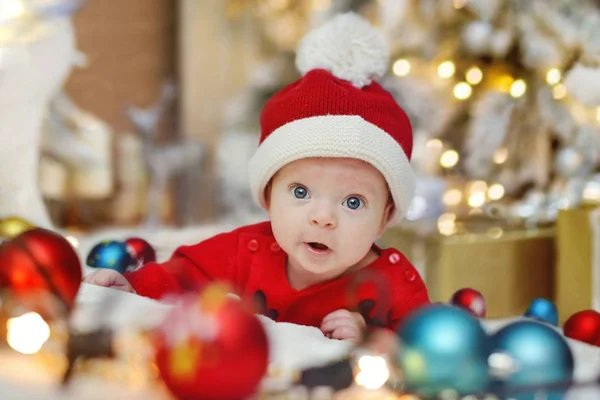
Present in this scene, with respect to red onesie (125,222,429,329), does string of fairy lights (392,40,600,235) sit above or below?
above

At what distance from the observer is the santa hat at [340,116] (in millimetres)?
845

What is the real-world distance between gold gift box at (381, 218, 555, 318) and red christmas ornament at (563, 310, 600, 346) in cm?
66

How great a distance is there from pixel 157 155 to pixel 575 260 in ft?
4.83

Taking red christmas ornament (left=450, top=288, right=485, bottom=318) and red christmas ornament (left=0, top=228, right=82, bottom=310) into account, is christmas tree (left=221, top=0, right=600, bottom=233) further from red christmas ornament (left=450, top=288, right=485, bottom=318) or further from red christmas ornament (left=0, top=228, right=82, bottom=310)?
red christmas ornament (left=0, top=228, right=82, bottom=310)

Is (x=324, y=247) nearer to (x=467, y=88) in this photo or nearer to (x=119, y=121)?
(x=467, y=88)

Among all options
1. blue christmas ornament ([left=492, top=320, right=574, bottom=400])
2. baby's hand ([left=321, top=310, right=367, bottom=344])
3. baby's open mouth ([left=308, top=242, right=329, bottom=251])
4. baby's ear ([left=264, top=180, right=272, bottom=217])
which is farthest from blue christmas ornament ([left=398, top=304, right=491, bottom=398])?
baby's ear ([left=264, top=180, right=272, bottom=217])

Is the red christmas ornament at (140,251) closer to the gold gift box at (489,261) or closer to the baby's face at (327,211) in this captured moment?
the baby's face at (327,211)

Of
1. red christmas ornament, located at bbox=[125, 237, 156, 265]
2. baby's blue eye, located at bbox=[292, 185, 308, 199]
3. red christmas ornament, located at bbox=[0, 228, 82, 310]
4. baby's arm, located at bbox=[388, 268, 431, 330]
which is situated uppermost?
red christmas ornament, located at bbox=[125, 237, 156, 265]

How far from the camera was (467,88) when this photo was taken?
1893 millimetres

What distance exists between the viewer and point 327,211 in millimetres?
812

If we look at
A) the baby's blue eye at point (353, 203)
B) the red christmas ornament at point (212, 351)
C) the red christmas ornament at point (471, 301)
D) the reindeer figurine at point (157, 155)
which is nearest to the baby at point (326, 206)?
the baby's blue eye at point (353, 203)

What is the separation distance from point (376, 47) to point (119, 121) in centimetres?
197

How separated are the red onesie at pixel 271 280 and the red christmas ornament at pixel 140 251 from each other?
0.08 metres

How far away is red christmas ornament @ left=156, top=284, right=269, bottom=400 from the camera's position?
43cm
